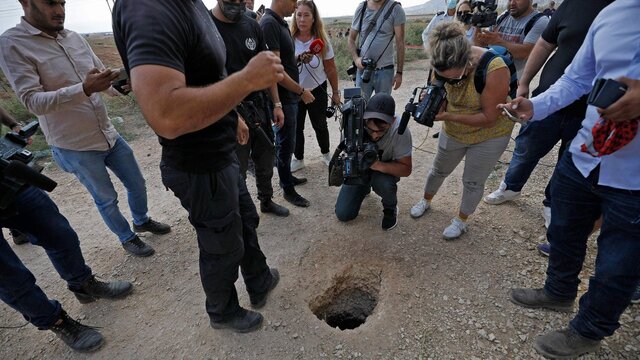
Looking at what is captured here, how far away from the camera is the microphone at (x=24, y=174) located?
1.75 m

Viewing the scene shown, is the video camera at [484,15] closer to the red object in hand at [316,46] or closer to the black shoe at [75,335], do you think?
the red object in hand at [316,46]

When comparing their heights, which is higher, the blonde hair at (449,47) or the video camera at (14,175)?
the blonde hair at (449,47)

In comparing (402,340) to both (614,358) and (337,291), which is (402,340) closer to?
(337,291)

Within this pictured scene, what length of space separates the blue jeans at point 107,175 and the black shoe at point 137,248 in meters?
0.04

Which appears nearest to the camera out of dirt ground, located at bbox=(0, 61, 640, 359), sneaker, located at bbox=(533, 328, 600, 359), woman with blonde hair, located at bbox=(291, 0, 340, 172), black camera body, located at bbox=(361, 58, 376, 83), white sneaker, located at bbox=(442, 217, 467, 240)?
sneaker, located at bbox=(533, 328, 600, 359)

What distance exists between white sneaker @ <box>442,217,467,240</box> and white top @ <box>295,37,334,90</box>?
223 cm

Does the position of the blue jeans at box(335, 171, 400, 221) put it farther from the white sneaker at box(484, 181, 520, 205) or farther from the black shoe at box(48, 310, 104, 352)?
the black shoe at box(48, 310, 104, 352)

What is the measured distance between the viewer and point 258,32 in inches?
108

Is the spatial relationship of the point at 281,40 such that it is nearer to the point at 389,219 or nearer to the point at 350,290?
the point at 389,219

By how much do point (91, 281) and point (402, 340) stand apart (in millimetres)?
2435

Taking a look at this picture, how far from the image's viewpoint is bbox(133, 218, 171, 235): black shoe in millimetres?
3277

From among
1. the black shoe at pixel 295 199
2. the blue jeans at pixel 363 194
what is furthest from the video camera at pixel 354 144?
the black shoe at pixel 295 199

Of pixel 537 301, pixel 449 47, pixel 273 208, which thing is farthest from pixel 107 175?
pixel 537 301

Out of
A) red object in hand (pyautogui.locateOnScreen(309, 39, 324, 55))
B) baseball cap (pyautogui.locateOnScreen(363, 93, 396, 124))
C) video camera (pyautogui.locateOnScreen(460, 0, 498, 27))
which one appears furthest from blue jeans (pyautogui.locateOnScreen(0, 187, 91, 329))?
video camera (pyautogui.locateOnScreen(460, 0, 498, 27))
